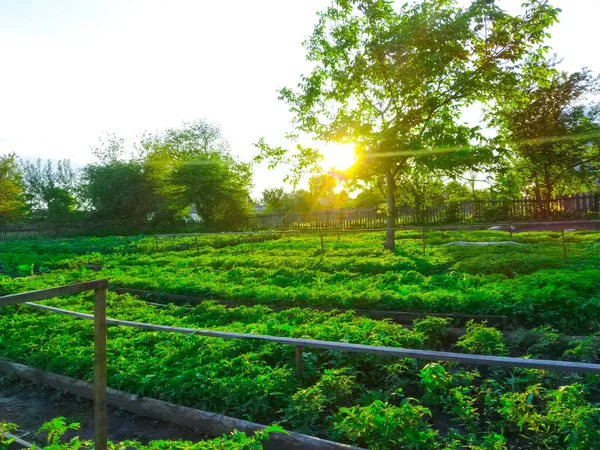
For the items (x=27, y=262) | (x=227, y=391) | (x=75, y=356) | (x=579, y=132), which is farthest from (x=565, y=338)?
(x=579, y=132)

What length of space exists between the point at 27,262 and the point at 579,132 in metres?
29.6

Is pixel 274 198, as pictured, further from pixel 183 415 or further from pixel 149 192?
pixel 183 415

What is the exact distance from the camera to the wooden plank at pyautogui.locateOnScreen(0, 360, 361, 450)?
346 cm

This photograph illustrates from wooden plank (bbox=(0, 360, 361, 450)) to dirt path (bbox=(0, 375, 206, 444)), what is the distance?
7cm

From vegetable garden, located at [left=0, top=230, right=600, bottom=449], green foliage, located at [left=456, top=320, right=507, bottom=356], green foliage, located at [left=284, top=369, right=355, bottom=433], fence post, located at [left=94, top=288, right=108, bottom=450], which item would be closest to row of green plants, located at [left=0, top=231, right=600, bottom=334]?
vegetable garden, located at [left=0, top=230, right=600, bottom=449]

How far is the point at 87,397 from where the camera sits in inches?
194

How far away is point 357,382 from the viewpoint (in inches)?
184

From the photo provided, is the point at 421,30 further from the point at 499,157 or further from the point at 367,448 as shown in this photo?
the point at 367,448

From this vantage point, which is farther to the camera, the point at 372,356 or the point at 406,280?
the point at 406,280

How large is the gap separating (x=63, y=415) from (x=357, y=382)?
10.2 feet

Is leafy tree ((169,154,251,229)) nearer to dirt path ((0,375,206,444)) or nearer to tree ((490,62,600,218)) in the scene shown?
tree ((490,62,600,218))

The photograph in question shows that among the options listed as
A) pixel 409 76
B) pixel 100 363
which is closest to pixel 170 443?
pixel 100 363

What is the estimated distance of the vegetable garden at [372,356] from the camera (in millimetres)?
3514

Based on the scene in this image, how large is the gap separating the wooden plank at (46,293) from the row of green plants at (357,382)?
1991mm
